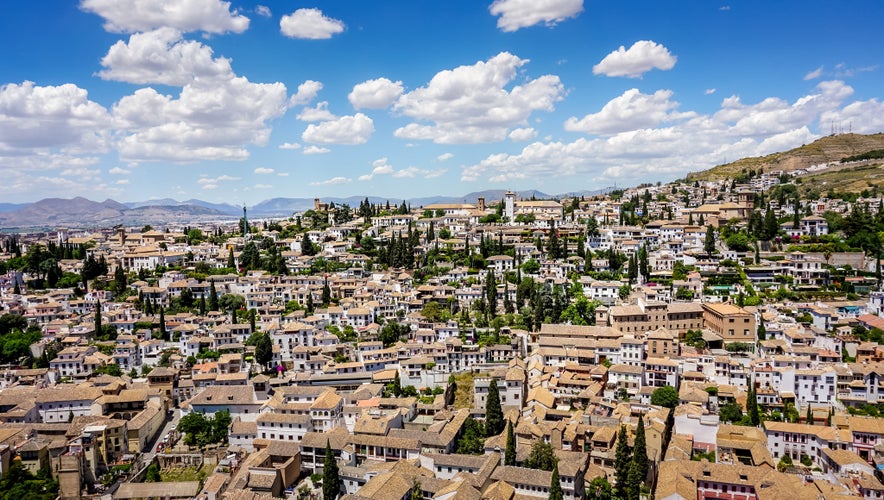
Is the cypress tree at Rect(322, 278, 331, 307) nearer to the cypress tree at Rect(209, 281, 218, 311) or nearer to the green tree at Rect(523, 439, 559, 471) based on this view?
the cypress tree at Rect(209, 281, 218, 311)

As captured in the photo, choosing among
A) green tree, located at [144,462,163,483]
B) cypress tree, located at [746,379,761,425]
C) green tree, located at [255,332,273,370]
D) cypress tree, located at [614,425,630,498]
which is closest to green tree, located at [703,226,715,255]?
cypress tree, located at [746,379,761,425]

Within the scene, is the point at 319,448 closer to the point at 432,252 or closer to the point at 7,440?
the point at 7,440

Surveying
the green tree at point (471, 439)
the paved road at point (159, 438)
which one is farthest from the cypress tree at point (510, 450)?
the paved road at point (159, 438)

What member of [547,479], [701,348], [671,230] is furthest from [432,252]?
[547,479]

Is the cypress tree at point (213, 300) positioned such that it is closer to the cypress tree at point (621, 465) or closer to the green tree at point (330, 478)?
the green tree at point (330, 478)

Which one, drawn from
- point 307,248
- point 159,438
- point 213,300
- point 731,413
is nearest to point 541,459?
point 731,413

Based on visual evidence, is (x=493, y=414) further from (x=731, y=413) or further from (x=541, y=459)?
(x=731, y=413)
